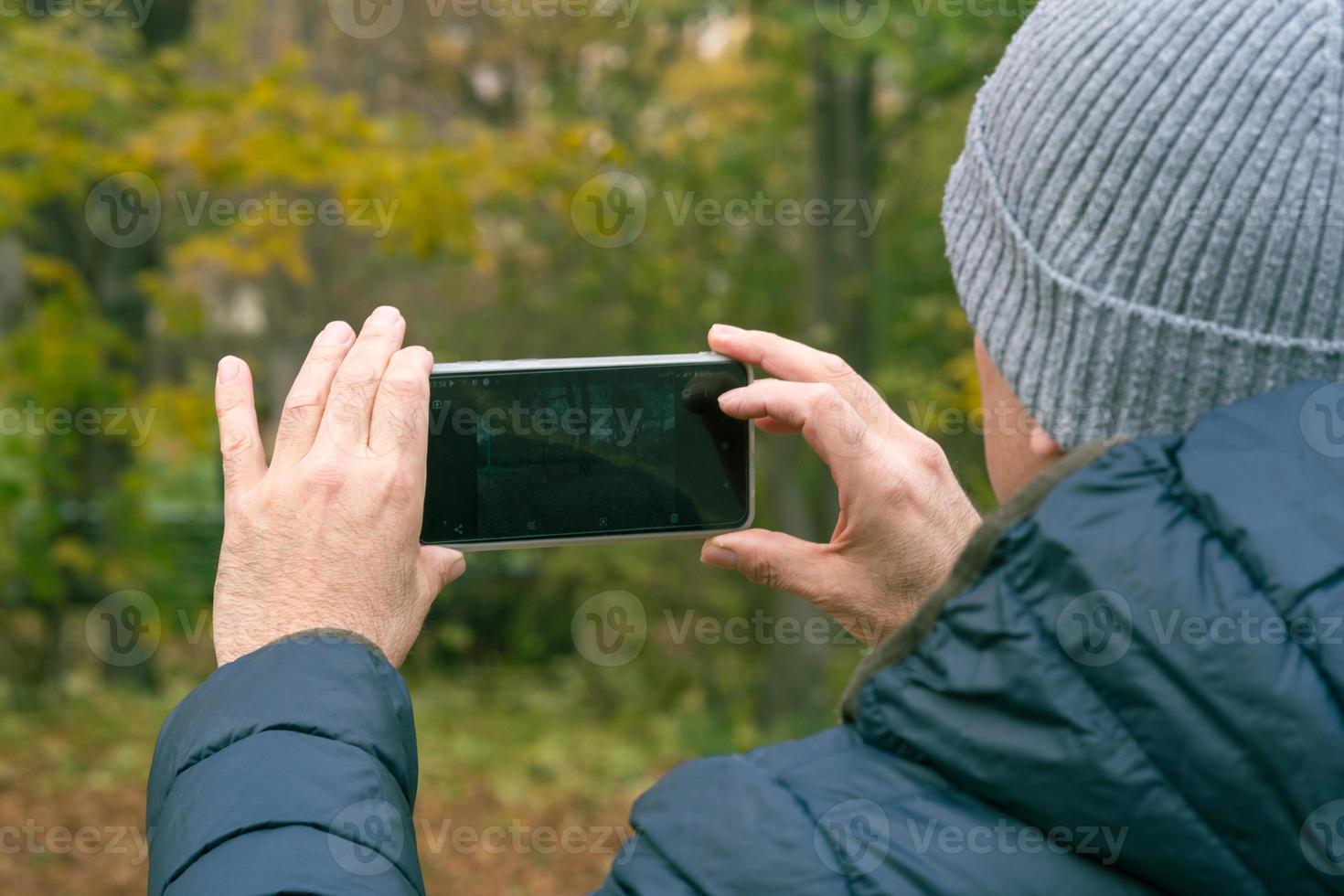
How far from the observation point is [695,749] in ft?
24.8

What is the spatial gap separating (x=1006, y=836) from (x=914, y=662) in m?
0.13

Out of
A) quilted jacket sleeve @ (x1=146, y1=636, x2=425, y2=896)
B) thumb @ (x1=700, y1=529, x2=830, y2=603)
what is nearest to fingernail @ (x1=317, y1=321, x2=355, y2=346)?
quilted jacket sleeve @ (x1=146, y1=636, x2=425, y2=896)

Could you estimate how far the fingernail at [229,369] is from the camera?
4.81 ft

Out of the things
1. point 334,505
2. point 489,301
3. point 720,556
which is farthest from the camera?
point 489,301

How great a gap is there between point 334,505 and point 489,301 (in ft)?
26.9

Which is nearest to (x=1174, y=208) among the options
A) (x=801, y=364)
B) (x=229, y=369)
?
(x=801, y=364)

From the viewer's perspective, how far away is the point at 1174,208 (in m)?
0.98

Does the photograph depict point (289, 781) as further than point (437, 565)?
No

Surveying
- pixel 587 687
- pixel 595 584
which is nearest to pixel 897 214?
pixel 595 584

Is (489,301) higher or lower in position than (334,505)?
lower

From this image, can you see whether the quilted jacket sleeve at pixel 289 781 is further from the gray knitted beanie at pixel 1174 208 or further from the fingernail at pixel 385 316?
the gray knitted beanie at pixel 1174 208

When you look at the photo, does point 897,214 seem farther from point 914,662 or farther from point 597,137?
point 914,662

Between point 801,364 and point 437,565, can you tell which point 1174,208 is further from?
point 437,565

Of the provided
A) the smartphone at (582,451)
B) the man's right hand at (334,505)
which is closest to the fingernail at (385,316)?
the man's right hand at (334,505)
